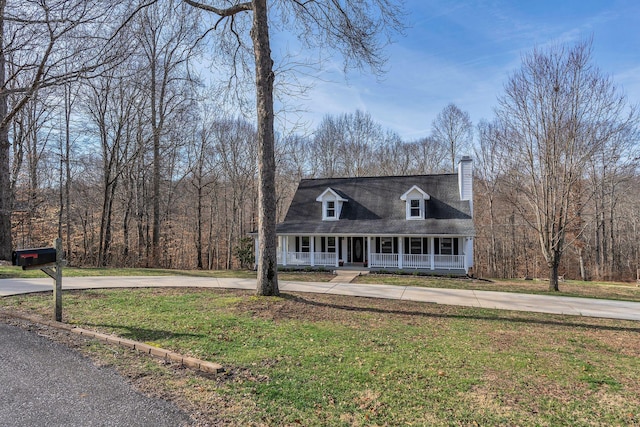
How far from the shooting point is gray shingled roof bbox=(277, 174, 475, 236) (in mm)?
17953

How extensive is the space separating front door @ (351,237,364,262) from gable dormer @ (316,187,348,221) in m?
1.70

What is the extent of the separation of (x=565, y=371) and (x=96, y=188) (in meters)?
27.5

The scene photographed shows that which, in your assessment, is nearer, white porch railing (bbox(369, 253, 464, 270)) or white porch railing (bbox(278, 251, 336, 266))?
white porch railing (bbox(369, 253, 464, 270))

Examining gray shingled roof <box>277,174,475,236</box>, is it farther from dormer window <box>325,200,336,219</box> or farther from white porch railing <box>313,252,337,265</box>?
white porch railing <box>313,252,337,265</box>

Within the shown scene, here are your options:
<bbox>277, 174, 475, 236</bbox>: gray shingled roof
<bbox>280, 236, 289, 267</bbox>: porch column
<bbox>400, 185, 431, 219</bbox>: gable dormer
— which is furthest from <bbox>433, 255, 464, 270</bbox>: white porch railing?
<bbox>280, 236, 289, 267</bbox>: porch column

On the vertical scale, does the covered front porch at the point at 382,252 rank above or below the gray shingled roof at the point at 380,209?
below

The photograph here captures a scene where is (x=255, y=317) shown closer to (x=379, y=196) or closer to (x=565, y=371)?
(x=565, y=371)

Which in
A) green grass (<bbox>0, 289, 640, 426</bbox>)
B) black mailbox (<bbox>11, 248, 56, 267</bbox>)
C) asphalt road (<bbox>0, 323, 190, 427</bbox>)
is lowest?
green grass (<bbox>0, 289, 640, 426</bbox>)

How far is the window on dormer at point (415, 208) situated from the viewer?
63.1 feet

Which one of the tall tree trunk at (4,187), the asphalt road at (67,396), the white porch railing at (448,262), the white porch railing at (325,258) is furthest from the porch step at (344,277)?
the tall tree trunk at (4,187)

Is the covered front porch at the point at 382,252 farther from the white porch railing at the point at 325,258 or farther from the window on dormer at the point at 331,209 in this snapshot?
the window on dormer at the point at 331,209

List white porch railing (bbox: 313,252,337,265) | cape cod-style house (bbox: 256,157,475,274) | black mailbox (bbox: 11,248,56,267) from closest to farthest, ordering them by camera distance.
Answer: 1. black mailbox (bbox: 11,248,56,267)
2. cape cod-style house (bbox: 256,157,475,274)
3. white porch railing (bbox: 313,252,337,265)

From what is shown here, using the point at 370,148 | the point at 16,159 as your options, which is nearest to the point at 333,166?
the point at 370,148

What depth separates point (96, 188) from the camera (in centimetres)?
2409
